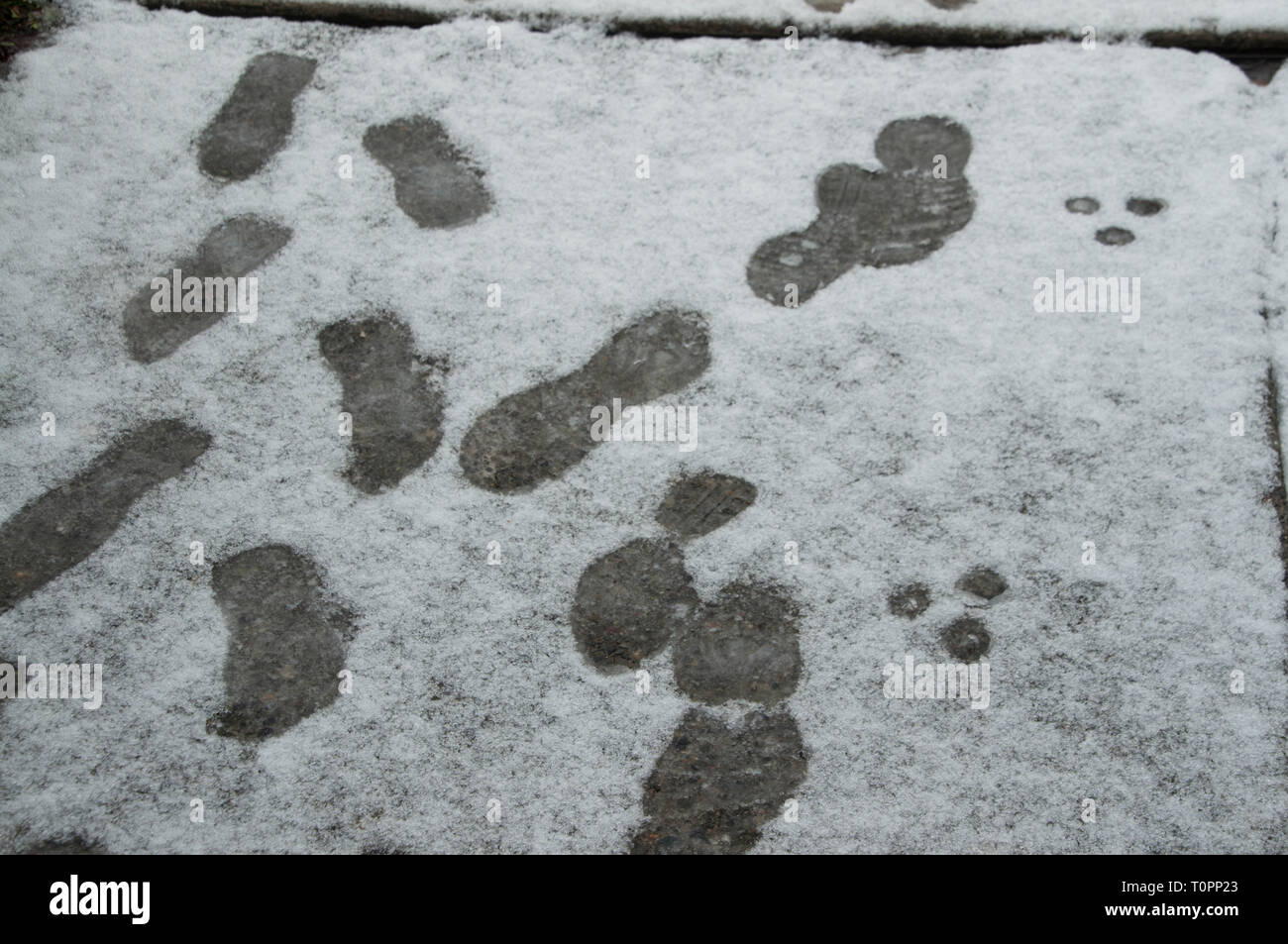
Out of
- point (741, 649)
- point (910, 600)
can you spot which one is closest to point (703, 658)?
point (741, 649)

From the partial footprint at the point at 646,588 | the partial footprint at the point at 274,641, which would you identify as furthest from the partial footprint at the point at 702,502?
the partial footprint at the point at 274,641

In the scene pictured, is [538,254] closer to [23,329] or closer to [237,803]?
[23,329]

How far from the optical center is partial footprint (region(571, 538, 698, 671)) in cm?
178

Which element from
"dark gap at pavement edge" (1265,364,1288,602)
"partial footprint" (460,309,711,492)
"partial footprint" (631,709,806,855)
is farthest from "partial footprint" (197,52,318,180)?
"dark gap at pavement edge" (1265,364,1288,602)

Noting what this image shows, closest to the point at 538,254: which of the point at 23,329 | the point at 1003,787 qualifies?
the point at 23,329

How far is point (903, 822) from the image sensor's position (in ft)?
5.54

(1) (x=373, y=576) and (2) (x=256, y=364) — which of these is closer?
(1) (x=373, y=576)

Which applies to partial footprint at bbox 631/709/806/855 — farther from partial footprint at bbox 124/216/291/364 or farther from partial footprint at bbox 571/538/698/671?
partial footprint at bbox 124/216/291/364

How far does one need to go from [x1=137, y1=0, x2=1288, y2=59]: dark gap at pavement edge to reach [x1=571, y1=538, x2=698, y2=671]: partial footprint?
1.31 metres

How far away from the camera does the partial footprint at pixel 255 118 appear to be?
2.21 meters

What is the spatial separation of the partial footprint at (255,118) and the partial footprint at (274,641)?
92 cm

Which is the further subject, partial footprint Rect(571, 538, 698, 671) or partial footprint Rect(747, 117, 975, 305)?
partial footprint Rect(747, 117, 975, 305)

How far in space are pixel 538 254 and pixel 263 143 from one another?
0.70 m
